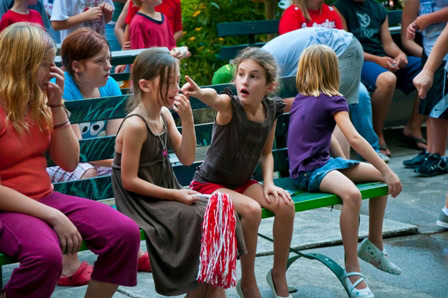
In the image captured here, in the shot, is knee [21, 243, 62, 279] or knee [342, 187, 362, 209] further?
knee [342, 187, 362, 209]

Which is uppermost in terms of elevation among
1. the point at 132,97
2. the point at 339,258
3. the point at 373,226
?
the point at 132,97

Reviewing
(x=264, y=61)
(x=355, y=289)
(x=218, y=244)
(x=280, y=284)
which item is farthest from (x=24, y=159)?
(x=355, y=289)

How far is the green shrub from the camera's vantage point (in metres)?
9.94

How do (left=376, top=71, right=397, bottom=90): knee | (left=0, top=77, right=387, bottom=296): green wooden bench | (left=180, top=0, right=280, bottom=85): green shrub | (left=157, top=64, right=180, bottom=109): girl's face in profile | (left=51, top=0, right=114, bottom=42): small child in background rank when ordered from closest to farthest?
(left=157, top=64, right=180, bottom=109): girl's face in profile < (left=0, top=77, right=387, bottom=296): green wooden bench < (left=51, top=0, right=114, bottom=42): small child in background < (left=376, top=71, right=397, bottom=90): knee < (left=180, top=0, right=280, bottom=85): green shrub

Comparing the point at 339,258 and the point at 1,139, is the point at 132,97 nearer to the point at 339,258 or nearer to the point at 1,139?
the point at 1,139

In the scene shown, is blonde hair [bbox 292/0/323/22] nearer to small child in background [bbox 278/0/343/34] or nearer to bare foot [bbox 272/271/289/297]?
small child in background [bbox 278/0/343/34]

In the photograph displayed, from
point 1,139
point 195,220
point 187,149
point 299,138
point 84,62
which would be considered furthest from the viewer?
point 299,138

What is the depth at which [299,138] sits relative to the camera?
465 cm

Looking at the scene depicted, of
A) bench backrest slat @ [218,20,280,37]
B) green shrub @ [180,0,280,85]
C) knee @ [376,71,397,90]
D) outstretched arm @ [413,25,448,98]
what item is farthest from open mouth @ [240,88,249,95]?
green shrub @ [180,0,280,85]

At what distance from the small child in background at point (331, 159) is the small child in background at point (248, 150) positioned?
1.14ft

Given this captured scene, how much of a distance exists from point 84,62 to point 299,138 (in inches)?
51.7

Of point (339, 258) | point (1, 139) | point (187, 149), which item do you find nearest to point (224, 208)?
point (187, 149)

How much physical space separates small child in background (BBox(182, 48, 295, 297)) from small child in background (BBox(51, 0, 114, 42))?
262cm

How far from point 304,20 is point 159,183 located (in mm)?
3587
